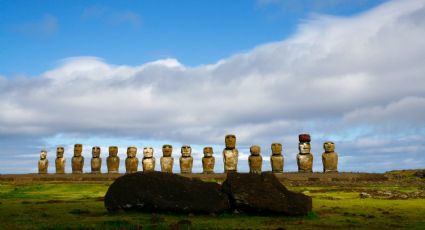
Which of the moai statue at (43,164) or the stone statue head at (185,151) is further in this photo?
the moai statue at (43,164)

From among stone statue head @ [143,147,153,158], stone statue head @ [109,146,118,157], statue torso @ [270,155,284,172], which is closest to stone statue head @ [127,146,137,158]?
stone statue head @ [143,147,153,158]

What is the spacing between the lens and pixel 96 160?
51.7 metres

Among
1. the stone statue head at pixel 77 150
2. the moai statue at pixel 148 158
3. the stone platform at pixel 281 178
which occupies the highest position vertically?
the stone statue head at pixel 77 150

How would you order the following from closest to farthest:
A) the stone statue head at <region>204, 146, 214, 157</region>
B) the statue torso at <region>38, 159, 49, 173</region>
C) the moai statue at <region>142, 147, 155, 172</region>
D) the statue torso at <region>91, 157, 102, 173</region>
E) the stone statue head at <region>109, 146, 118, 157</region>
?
the stone statue head at <region>204, 146, 214, 157</region>
the moai statue at <region>142, 147, 155, 172</region>
the stone statue head at <region>109, 146, 118, 157</region>
the statue torso at <region>91, 157, 102, 173</region>
the statue torso at <region>38, 159, 49, 173</region>

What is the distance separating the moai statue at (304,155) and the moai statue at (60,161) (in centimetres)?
2321

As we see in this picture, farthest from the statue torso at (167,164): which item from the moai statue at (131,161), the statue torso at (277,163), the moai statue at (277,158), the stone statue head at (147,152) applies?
the statue torso at (277,163)

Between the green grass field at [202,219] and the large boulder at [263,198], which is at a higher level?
the large boulder at [263,198]

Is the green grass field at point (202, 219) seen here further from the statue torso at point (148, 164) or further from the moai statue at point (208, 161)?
the statue torso at point (148, 164)

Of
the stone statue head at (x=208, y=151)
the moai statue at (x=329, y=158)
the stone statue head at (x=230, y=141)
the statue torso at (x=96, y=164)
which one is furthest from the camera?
the statue torso at (x=96, y=164)

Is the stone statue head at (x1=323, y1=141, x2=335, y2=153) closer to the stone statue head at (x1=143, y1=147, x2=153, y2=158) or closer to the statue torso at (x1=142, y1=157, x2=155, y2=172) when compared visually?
the statue torso at (x1=142, y1=157, x2=155, y2=172)

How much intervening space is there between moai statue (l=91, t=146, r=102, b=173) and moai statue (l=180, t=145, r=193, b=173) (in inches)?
335

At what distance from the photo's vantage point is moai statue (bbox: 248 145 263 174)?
47.1 meters

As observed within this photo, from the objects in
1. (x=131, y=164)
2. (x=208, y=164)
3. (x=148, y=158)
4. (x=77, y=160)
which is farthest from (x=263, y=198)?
(x=77, y=160)

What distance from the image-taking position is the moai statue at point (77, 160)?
5216cm
